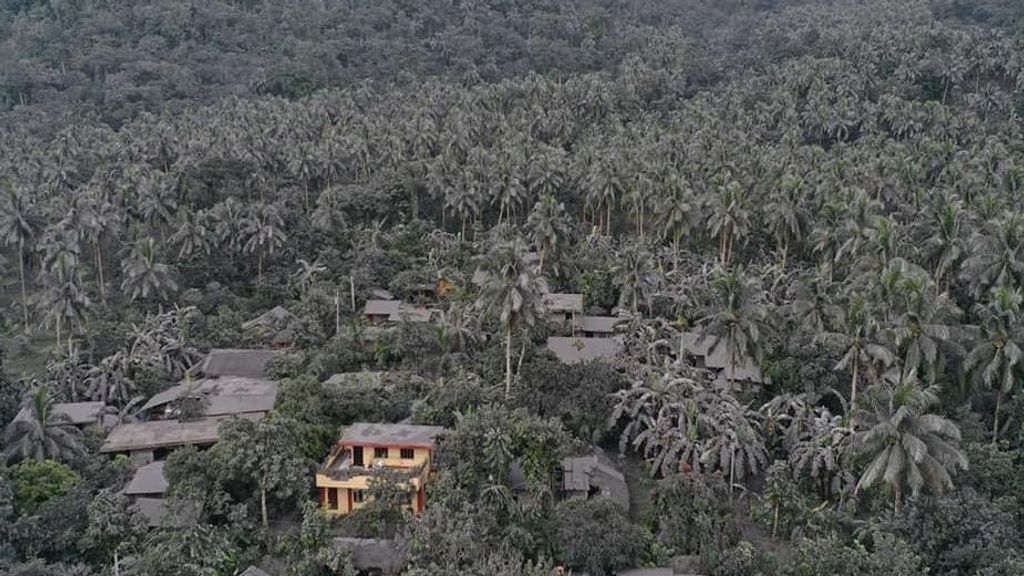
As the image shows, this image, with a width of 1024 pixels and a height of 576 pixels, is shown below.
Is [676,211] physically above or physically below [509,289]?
above

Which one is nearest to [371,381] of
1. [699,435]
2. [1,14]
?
[699,435]

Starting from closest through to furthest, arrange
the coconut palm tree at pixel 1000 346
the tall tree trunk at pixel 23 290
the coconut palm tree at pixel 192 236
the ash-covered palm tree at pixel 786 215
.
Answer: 1. the coconut palm tree at pixel 1000 346
2. the ash-covered palm tree at pixel 786 215
3. the tall tree trunk at pixel 23 290
4. the coconut palm tree at pixel 192 236

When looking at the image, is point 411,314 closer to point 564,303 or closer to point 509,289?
point 564,303

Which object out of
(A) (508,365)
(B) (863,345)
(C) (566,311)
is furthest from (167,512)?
(B) (863,345)

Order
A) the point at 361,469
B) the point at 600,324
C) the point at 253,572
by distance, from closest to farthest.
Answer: the point at 253,572
the point at 361,469
the point at 600,324

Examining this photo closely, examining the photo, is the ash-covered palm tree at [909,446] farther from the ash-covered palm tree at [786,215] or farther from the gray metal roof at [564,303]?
the ash-covered palm tree at [786,215]

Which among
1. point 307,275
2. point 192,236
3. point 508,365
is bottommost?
point 508,365

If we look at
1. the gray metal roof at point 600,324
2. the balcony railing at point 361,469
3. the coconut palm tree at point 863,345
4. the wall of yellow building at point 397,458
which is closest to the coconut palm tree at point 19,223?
the balcony railing at point 361,469
